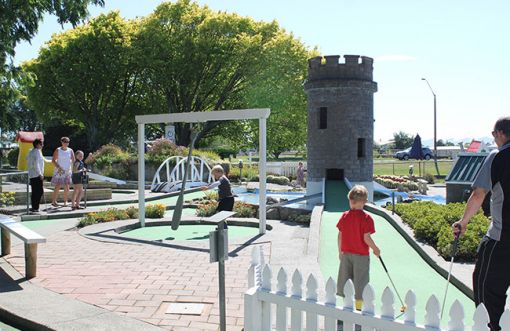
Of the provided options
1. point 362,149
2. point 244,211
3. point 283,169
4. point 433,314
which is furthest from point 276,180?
point 433,314

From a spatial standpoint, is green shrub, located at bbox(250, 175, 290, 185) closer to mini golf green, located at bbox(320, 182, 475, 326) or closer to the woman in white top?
the woman in white top

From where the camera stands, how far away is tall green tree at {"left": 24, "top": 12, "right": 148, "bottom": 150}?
127ft

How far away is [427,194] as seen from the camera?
86.0 feet

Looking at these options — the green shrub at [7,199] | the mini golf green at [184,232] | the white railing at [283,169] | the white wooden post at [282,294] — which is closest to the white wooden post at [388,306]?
the white wooden post at [282,294]

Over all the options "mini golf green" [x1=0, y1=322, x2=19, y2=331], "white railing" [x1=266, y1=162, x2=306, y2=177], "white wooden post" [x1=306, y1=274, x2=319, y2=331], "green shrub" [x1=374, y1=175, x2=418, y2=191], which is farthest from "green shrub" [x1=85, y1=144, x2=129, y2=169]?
"white wooden post" [x1=306, y1=274, x2=319, y2=331]

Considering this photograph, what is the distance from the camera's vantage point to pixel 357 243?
16.5 feet

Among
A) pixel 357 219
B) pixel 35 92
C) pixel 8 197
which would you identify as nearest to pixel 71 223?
pixel 8 197

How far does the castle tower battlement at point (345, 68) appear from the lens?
1919cm

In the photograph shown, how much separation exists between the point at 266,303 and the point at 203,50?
112ft

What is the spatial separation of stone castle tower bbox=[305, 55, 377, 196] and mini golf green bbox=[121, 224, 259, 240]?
8.48 m

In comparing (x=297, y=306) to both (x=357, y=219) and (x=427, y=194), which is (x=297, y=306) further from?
Answer: (x=427, y=194)

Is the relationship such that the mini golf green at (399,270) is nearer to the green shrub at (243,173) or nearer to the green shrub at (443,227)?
the green shrub at (443,227)

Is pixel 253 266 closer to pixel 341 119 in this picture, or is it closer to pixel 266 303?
pixel 266 303

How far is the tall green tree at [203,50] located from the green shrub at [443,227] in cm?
2765
